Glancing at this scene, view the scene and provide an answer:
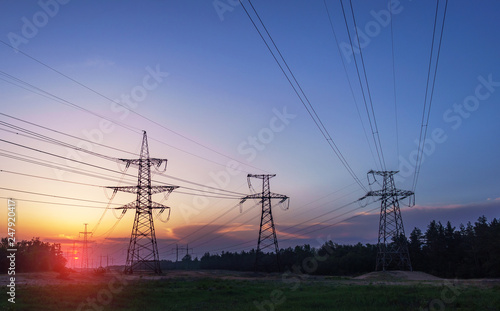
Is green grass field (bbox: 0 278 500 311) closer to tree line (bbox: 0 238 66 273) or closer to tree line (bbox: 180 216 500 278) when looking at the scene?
tree line (bbox: 0 238 66 273)

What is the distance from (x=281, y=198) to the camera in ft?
222

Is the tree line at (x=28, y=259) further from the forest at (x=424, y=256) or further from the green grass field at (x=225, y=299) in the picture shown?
the green grass field at (x=225, y=299)

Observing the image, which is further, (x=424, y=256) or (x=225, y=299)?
(x=424, y=256)

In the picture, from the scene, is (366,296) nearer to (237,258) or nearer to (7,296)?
(7,296)

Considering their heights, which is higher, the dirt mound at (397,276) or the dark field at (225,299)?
the dark field at (225,299)

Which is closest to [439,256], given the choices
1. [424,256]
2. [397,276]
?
[424,256]

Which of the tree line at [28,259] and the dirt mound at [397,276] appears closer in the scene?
the dirt mound at [397,276]

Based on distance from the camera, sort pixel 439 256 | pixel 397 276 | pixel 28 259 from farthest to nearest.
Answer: pixel 439 256 < pixel 28 259 < pixel 397 276

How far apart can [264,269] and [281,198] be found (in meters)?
87.7

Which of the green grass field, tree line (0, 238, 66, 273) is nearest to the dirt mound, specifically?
the green grass field

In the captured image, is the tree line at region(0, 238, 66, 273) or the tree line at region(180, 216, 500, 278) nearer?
the tree line at region(0, 238, 66, 273)

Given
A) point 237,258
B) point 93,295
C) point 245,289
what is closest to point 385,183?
point 245,289

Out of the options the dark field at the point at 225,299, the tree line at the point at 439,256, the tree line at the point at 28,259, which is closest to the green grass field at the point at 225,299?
the dark field at the point at 225,299

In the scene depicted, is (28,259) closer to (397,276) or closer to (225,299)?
(225,299)
